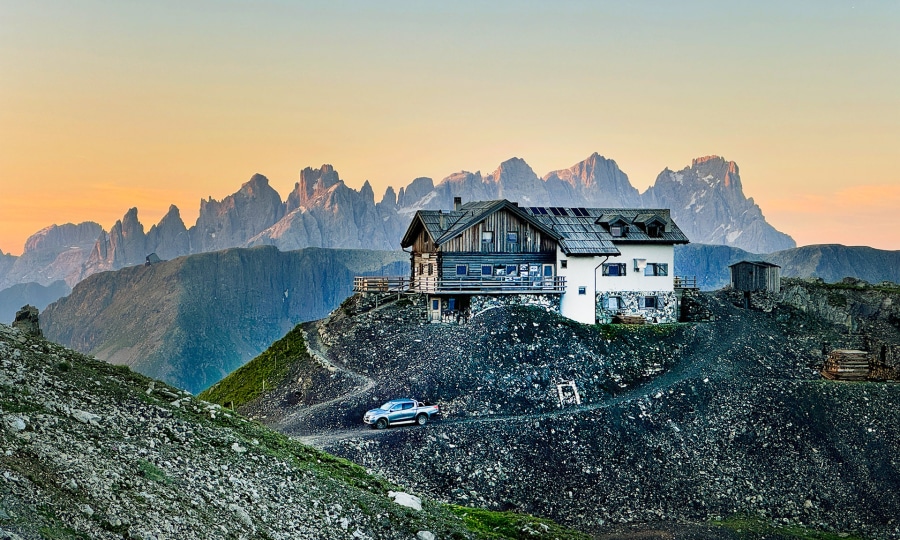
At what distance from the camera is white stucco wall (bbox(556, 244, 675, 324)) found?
6575cm

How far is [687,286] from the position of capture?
82312mm

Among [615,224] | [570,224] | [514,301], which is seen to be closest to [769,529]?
[514,301]

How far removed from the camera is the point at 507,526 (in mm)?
35062

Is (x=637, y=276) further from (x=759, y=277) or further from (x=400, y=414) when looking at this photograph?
(x=400, y=414)

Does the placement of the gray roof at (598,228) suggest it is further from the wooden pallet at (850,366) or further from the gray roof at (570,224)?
the wooden pallet at (850,366)

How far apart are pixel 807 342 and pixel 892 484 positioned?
19688 mm

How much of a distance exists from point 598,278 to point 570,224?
17.0 ft

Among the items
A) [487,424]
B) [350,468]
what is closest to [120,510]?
[350,468]

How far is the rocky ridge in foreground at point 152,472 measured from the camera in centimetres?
2083

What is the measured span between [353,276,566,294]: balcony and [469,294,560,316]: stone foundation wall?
15.6 inches

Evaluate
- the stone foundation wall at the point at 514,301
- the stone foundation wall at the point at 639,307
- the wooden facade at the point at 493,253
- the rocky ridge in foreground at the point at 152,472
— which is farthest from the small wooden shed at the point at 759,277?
the rocky ridge in foreground at the point at 152,472

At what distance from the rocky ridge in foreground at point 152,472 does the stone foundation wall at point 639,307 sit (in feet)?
120

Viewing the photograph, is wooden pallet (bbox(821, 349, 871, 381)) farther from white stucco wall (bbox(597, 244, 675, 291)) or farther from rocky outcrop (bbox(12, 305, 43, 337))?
rocky outcrop (bbox(12, 305, 43, 337))

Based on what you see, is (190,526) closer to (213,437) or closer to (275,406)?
(213,437)
